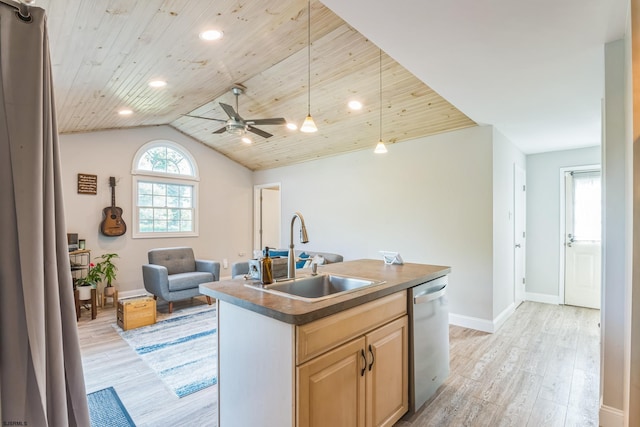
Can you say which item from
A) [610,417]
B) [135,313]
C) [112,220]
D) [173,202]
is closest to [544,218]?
[610,417]

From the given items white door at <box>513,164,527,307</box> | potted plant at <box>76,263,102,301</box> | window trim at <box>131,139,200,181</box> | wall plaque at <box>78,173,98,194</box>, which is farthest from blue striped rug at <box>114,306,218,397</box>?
white door at <box>513,164,527,307</box>

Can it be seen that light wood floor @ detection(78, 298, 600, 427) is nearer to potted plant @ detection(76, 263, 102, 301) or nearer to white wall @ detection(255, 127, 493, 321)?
potted plant @ detection(76, 263, 102, 301)

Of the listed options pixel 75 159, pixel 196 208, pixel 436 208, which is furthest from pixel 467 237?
Result: pixel 75 159

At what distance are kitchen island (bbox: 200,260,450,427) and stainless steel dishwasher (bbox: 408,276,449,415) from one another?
3.7 inches

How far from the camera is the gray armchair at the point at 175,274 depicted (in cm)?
440

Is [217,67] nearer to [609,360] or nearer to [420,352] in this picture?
[420,352]

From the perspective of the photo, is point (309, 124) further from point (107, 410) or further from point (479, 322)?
point (479, 322)

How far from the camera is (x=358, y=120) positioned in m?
4.35

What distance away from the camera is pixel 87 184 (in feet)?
16.6

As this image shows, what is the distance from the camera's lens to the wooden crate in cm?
383

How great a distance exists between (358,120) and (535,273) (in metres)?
3.78

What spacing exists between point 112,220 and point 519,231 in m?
6.44

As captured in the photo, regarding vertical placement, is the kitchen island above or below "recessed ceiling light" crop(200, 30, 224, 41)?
below

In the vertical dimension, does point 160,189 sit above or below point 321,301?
above
